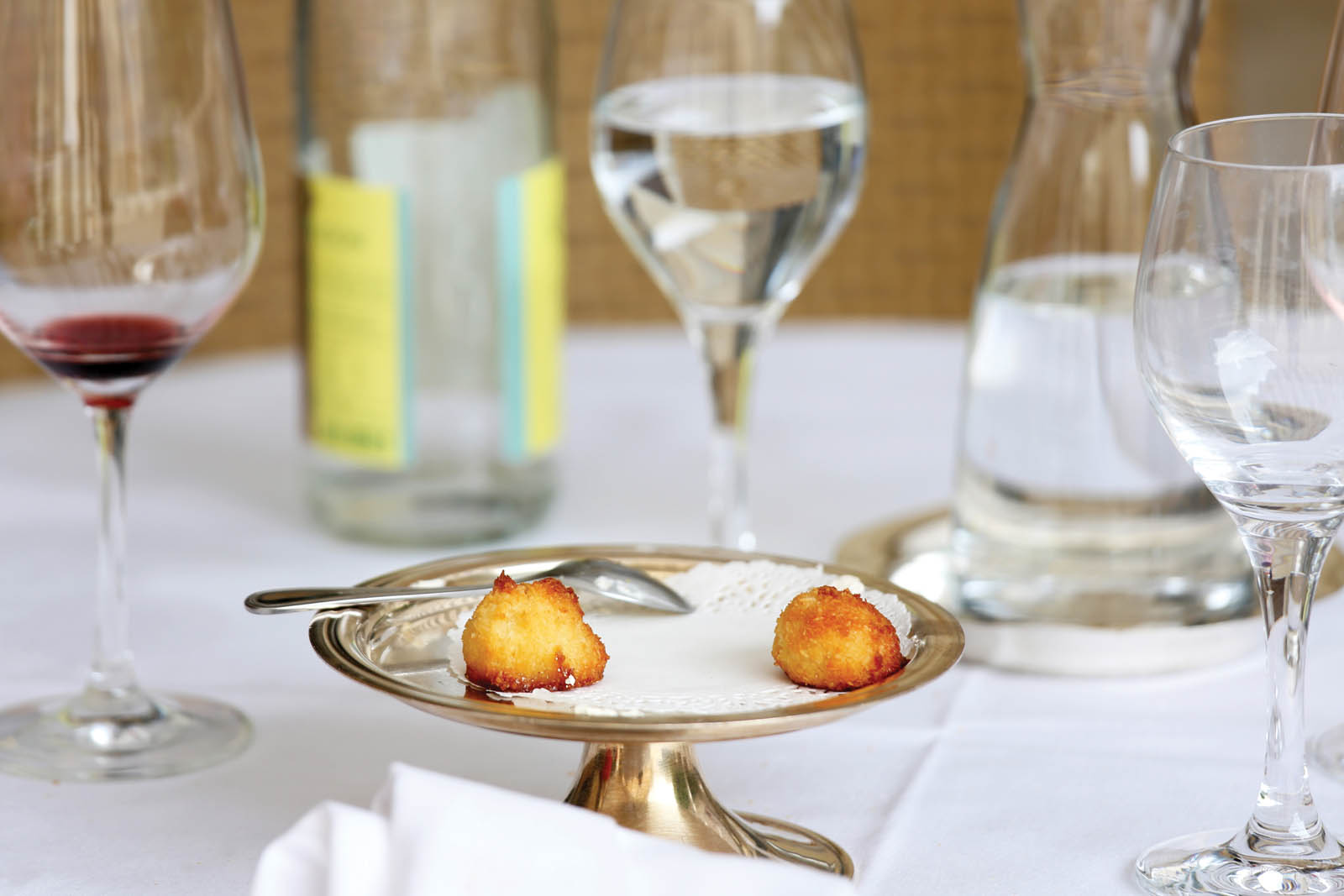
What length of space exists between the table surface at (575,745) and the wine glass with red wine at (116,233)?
0.03 metres

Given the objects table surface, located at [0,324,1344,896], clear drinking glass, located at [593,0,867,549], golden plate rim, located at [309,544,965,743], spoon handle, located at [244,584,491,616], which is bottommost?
table surface, located at [0,324,1344,896]

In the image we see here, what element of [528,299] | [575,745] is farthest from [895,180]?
[575,745]

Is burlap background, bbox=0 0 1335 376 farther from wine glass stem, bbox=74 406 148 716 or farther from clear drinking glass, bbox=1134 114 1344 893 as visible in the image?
clear drinking glass, bbox=1134 114 1344 893

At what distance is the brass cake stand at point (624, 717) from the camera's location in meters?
0.38

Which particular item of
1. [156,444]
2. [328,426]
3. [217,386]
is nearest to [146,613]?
[328,426]

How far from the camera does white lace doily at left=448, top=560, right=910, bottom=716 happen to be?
41 cm

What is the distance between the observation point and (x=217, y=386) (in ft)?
3.35

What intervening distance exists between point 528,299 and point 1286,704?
17.7 inches

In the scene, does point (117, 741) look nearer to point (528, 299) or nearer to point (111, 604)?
point (111, 604)

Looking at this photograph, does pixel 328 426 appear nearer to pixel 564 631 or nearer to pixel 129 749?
pixel 129 749

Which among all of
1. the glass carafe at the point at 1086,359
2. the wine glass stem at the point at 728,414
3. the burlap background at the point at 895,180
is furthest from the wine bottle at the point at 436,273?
the burlap background at the point at 895,180

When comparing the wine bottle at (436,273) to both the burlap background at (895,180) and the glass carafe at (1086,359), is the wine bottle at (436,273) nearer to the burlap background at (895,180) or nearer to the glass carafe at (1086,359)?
the glass carafe at (1086,359)

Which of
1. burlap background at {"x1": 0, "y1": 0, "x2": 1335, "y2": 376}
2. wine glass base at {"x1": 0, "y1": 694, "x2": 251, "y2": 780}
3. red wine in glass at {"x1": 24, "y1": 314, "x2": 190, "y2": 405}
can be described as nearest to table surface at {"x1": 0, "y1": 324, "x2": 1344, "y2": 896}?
wine glass base at {"x1": 0, "y1": 694, "x2": 251, "y2": 780}

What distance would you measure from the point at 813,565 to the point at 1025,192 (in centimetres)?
22
